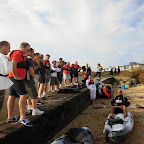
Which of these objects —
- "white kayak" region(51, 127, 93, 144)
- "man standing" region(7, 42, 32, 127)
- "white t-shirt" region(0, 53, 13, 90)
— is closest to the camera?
"white t-shirt" region(0, 53, 13, 90)

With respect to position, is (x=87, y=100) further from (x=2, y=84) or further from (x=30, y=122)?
(x=2, y=84)

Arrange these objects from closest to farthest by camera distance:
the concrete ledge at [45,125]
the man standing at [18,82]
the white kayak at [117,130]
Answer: the concrete ledge at [45,125] → the man standing at [18,82] → the white kayak at [117,130]

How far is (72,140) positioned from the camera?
3404 mm

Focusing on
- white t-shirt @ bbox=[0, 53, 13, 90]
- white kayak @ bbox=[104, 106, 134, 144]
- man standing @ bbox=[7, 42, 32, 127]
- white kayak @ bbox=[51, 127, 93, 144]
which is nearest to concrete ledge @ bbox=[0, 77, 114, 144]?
man standing @ bbox=[7, 42, 32, 127]

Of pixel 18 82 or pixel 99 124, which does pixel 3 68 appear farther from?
pixel 99 124

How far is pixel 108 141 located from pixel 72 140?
5.41 feet

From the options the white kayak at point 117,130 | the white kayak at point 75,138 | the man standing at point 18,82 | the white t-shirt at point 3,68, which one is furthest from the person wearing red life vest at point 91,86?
the white t-shirt at point 3,68

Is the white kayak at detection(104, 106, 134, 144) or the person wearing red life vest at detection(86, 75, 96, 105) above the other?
the person wearing red life vest at detection(86, 75, 96, 105)

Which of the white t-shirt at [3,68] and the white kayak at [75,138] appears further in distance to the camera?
the white kayak at [75,138]

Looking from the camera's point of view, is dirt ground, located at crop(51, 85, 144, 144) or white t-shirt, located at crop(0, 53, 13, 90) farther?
dirt ground, located at crop(51, 85, 144, 144)

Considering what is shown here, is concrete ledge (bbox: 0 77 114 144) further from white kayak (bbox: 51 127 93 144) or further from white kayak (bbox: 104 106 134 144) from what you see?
white kayak (bbox: 104 106 134 144)

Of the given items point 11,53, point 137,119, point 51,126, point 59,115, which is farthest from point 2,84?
point 137,119

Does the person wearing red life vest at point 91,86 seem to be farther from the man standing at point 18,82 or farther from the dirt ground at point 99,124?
the man standing at point 18,82

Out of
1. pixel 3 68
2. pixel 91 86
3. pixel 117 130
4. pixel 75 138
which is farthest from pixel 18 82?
pixel 91 86
